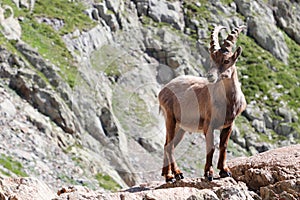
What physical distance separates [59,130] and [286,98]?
48221 millimetres

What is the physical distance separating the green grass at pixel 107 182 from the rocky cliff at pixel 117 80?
11 centimetres

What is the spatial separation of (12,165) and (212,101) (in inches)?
1028

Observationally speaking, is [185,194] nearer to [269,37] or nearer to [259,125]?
[259,125]

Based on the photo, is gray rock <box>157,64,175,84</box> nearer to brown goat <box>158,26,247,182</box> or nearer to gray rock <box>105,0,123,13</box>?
gray rock <box>105,0,123,13</box>

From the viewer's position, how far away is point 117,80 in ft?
228

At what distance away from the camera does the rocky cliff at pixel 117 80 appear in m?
47.8

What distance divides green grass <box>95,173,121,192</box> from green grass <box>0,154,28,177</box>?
755 centimetres

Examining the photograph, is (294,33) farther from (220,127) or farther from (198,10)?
(220,127)

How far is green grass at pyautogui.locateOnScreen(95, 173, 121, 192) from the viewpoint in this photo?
46375 millimetres

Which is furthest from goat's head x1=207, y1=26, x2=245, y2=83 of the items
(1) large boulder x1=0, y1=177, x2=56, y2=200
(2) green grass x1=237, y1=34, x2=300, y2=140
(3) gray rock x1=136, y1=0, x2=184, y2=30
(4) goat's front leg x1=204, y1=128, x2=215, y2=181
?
(3) gray rock x1=136, y1=0, x2=184, y2=30

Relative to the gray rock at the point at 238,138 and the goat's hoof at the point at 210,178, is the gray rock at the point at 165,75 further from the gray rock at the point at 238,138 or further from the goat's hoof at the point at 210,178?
the goat's hoof at the point at 210,178

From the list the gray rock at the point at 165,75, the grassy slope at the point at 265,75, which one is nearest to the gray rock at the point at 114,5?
the gray rock at the point at 165,75

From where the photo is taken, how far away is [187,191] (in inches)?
567

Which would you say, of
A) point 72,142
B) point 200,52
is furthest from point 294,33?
point 72,142
